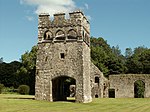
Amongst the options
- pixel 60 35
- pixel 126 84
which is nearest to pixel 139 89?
pixel 126 84

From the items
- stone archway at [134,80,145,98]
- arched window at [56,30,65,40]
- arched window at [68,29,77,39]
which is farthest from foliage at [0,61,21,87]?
arched window at [68,29,77,39]

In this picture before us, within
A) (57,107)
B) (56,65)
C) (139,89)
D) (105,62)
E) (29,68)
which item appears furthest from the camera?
(105,62)

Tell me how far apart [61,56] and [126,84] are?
1896cm

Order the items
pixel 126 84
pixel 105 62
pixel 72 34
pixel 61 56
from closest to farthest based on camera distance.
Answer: pixel 61 56
pixel 72 34
pixel 126 84
pixel 105 62

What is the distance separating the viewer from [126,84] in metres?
41.1

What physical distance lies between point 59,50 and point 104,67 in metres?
32.4

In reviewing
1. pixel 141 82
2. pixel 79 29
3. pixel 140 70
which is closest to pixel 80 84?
pixel 79 29

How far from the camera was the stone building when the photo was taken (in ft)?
78.3

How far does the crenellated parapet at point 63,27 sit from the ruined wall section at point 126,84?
17547mm

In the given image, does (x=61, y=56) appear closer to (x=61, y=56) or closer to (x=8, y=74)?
(x=61, y=56)

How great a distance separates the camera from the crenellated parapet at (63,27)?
79.5 ft

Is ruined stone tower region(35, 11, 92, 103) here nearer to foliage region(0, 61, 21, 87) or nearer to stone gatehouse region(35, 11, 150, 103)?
stone gatehouse region(35, 11, 150, 103)

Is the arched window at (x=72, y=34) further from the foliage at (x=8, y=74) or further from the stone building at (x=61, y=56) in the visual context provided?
the foliage at (x=8, y=74)

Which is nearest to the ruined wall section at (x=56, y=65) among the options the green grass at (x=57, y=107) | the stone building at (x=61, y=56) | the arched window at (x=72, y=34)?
the stone building at (x=61, y=56)
